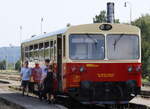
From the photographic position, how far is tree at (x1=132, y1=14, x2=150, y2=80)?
63.8 meters

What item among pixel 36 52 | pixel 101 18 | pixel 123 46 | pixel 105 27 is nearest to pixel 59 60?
pixel 105 27

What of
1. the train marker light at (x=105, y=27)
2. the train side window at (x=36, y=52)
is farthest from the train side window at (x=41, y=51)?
the train marker light at (x=105, y=27)

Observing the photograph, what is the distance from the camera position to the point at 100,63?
17.4m

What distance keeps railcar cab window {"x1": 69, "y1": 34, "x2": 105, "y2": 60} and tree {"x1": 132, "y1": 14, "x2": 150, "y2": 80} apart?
4530 centimetres

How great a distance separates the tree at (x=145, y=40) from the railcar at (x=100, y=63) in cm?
4495

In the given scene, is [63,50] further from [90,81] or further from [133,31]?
[133,31]

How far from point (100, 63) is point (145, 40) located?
54.3 metres

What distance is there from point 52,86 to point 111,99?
7.53 ft

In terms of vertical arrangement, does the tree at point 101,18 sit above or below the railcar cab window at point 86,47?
above

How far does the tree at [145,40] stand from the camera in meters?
63.8

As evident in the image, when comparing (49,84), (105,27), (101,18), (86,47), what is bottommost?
(49,84)

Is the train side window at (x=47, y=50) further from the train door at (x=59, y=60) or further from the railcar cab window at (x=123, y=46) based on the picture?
the railcar cab window at (x=123, y=46)

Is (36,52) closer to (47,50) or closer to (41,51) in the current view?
(41,51)

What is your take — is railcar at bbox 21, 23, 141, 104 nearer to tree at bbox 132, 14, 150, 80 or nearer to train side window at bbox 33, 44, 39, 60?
train side window at bbox 33, 44, 39, 60
